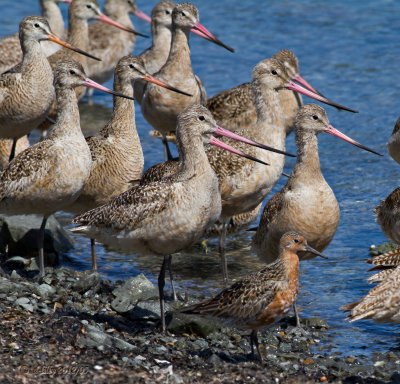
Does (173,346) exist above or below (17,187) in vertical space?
below

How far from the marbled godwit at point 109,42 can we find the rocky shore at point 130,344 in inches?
308

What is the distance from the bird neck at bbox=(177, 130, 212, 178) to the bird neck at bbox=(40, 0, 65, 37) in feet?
30.9

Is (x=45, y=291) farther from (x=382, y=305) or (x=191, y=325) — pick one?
(x=382, y=305)

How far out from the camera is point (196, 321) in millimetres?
8664

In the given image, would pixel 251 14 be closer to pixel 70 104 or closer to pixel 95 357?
pixel 70 104

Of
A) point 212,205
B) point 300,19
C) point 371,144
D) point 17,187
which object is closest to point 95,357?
point 212,205

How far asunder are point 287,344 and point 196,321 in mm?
715

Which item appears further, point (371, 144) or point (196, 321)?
point (371, 144)

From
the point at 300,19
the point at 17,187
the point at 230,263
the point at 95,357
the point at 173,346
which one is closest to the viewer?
the point at 95,357

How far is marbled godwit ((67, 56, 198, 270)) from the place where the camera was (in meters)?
10.5

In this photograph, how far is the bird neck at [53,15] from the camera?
1795cm

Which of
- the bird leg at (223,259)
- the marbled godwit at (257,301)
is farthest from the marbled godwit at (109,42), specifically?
the marbled godwit at (257,301)

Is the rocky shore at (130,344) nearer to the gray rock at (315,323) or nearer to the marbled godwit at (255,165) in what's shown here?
the gray rock at (315,323)

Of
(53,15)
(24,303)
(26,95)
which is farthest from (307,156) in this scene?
(53,15)
